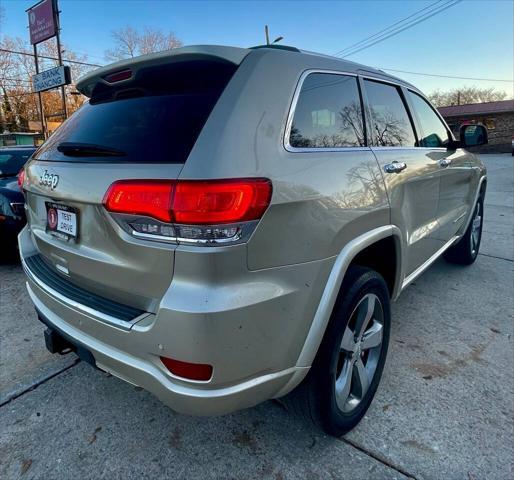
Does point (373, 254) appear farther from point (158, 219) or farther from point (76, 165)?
point (76, 165)

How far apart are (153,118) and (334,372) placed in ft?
4.62

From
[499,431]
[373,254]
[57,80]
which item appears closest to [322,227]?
[373,254]

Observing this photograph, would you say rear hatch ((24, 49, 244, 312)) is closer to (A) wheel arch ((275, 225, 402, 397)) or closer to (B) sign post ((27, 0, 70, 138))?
(A) wheel arch ((275, 225, 402, 397))

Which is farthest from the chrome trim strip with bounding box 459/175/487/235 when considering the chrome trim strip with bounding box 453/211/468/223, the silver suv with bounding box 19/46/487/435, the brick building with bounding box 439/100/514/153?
the brick building with bounding box 439/100/514/153

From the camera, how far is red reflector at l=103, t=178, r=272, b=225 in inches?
52.0

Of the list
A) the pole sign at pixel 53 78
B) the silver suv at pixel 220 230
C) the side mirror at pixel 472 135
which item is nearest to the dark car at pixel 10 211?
the silver suv at pixel 220 230

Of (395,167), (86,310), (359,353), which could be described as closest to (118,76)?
(86,310)

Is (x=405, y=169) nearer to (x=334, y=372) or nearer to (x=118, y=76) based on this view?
(x=334, y=372)

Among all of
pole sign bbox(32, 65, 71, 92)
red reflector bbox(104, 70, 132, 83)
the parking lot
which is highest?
pole sign bbox(32, 65, 71, 92)

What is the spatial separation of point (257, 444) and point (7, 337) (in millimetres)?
2287

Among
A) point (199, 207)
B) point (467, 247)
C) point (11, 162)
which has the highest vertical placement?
point (199, 207)

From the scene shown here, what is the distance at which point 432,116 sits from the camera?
345 cm

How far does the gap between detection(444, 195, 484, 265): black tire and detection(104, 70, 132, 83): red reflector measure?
3.77 meters

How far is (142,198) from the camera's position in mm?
1396
